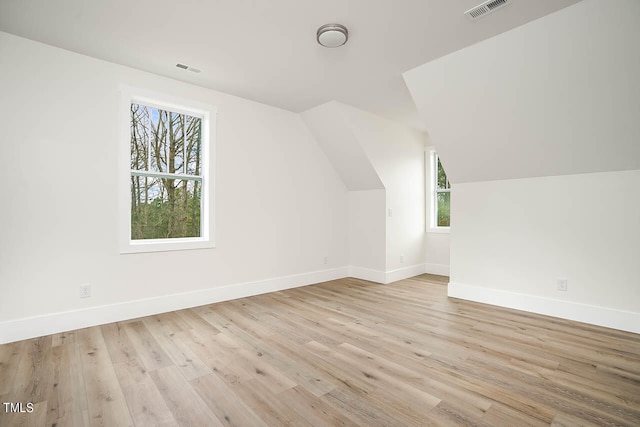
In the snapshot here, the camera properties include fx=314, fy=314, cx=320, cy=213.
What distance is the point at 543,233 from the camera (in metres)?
3.55

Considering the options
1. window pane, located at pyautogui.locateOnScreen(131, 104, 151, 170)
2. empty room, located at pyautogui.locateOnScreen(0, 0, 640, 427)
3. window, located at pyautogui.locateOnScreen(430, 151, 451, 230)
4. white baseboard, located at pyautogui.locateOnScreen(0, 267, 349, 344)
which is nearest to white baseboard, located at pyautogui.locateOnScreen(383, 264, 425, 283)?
empty room, located at pyautogui.locateOnScreen(0, 0, 640, 427)

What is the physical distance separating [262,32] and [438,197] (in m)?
4.40

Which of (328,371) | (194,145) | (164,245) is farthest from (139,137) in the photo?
(328,371)

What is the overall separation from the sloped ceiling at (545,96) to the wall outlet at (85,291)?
3.97 m

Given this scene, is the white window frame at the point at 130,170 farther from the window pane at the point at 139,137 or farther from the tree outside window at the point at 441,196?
the tree outside window at the point at 441,196

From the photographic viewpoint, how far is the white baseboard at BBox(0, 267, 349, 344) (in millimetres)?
2777

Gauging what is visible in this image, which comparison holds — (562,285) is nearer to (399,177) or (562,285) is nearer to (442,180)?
(399,177)

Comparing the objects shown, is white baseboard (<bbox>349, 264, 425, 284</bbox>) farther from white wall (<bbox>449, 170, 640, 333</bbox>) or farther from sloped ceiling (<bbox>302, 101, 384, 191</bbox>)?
sloped ceiling (<bbox>302, 101, 384, 191</bbox>)

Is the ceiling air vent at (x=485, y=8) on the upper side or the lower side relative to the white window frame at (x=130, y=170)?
upper

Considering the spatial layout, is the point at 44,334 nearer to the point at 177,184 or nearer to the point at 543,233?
the point at 177,184

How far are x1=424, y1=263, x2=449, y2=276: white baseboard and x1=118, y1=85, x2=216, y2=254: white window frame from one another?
3.96 metres

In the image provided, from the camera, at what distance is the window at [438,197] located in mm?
5840

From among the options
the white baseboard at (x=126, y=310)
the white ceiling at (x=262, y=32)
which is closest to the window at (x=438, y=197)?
the white ceiling at (x=262, y=32)

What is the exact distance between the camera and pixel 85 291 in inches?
122
